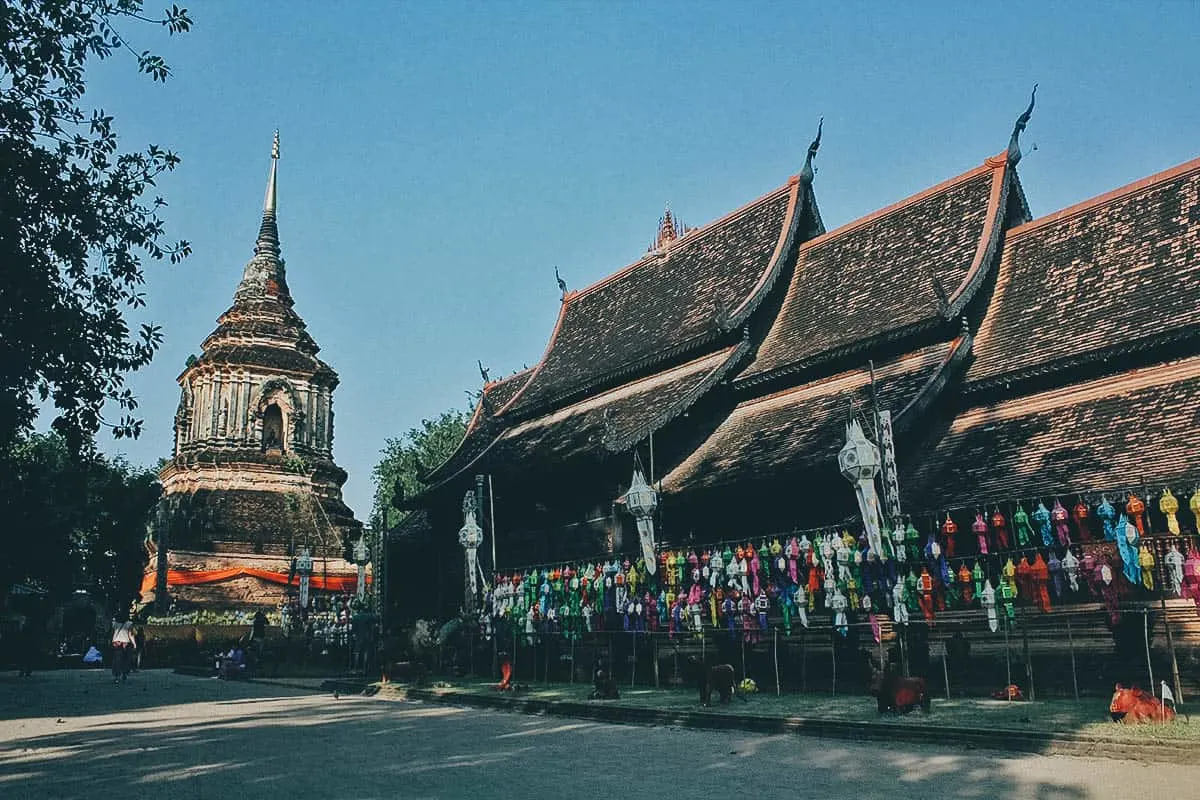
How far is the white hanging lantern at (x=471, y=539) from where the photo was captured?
2109 centimetres

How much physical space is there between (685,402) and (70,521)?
73.6 ft

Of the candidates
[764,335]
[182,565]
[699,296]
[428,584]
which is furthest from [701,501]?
[182,565]

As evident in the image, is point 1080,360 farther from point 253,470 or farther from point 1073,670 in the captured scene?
point 253,470

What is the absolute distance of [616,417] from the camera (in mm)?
21000

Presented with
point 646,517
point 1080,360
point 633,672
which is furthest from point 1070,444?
point 633,672

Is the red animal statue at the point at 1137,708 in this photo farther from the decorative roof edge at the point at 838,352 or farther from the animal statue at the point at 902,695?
the decorative roof edge at the point at 838,352

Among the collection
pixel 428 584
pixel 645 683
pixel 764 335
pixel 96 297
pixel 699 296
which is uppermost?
pixel 699 296

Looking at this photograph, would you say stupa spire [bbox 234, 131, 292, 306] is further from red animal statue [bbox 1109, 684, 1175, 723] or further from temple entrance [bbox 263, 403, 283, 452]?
red animal statue [bbox 1109, 684, 1175, 723]

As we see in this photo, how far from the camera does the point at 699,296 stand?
76.9ft

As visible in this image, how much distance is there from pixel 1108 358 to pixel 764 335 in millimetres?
7839

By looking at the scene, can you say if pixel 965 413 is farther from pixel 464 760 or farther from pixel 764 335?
pixel 464 760

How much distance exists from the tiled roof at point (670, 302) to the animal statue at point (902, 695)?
988 centimetres

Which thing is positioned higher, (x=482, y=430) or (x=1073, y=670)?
(x=482, y=430)

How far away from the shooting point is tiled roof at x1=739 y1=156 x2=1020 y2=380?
18156 mm
